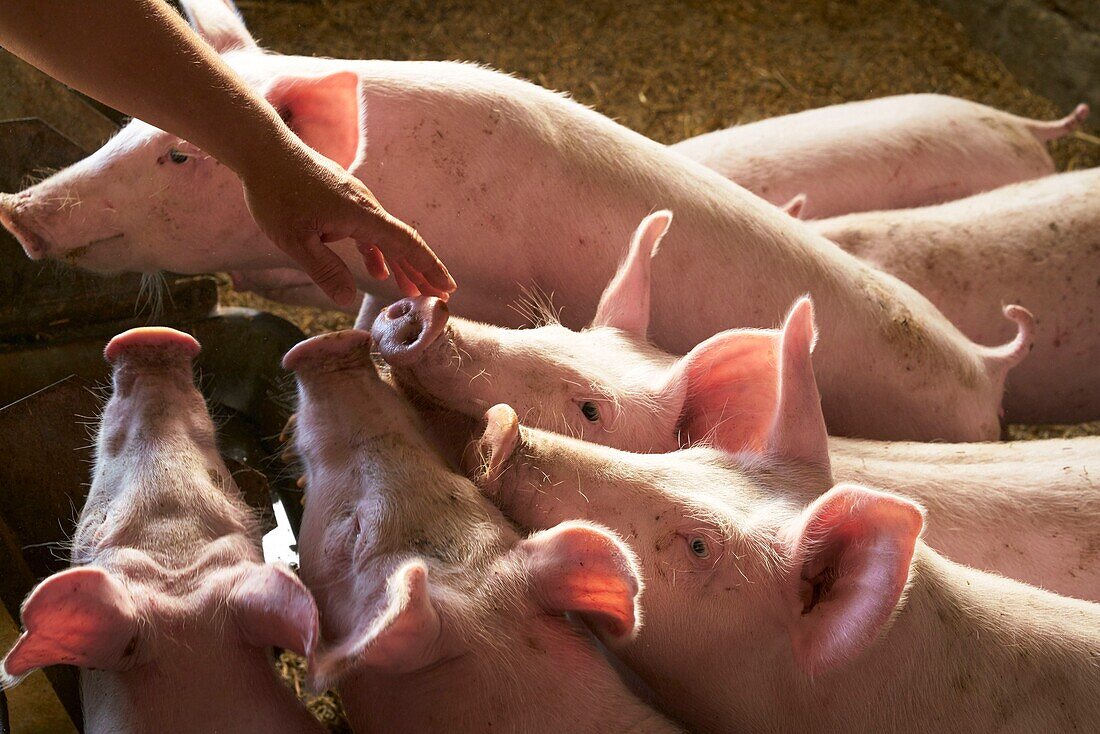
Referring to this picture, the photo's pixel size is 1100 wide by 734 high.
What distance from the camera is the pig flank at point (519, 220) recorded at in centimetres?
250

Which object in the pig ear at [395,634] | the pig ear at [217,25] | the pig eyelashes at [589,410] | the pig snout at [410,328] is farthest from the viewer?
the pig ear at [217,25]

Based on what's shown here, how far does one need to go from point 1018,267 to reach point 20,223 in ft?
9.15

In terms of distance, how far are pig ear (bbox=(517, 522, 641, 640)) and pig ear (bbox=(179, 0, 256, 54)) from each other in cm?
173

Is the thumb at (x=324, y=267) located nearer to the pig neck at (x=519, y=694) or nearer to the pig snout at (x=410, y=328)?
the pig snout at (x=410, y=328)

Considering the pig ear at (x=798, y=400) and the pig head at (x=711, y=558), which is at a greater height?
the pig ear at (x=798, y=400)

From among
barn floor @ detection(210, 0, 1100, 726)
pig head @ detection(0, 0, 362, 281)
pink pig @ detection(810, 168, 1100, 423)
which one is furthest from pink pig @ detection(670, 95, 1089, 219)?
pig head @ detection(0, 0, 362, 281)

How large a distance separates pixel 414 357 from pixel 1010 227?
2.24 metres

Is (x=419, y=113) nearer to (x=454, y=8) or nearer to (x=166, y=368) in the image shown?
(x=166, y=368)

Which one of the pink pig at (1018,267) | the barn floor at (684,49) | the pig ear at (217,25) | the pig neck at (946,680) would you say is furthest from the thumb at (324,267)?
the barn floor at (684,49)

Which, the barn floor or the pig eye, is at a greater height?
the pig eye

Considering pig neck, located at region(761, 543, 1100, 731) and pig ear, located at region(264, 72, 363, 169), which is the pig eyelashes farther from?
pig ear, located at region(264, 72, 363, 169)

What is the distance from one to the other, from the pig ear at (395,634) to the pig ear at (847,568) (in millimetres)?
642

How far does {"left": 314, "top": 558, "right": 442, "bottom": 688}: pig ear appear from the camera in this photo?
5.14 ft

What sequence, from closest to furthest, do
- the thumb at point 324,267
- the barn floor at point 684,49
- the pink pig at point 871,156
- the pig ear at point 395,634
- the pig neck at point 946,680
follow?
the pig ear at point 395,634 < the thumb at point 324,267 < the pig neck at point 946,680 < the pink pig at point 871,156 < the barn floor at point 684,49
